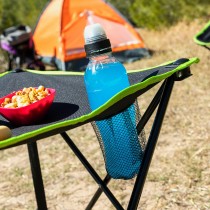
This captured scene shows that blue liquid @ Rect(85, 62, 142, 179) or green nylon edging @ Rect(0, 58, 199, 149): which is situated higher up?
green nylon edging @ Rect(0, 58, 199, 149)

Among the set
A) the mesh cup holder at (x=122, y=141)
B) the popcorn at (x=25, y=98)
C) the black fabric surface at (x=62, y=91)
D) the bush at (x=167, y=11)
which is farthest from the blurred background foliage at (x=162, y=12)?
the popcorn at (x=25, y=98)

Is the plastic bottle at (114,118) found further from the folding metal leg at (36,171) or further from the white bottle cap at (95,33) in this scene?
the folding metal leg at (36,171)

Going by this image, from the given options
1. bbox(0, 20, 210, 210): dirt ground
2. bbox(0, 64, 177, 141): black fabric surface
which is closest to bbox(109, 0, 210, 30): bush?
bbox(0, 20, 210, 210): dirt ground

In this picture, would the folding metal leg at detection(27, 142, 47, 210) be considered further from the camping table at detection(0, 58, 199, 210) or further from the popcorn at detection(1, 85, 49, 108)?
the popcorn at detection(1, 85, 49, 108)

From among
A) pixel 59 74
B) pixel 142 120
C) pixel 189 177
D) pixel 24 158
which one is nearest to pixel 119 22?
A: pixel 24 158

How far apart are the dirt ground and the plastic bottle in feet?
3.45

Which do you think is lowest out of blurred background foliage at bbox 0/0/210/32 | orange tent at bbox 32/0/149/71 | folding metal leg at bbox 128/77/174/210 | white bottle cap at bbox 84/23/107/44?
blurred background foliage at bbox 0/0/210/32

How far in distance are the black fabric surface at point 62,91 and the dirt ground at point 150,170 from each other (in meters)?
1.03

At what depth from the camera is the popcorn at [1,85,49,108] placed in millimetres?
1483

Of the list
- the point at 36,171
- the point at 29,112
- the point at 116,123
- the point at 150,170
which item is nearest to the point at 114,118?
the point at 116,123

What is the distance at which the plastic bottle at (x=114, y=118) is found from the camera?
1.54m

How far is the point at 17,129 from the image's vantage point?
145cm

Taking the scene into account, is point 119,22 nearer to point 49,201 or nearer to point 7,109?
point 49,201

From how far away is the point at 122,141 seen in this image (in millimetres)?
1590
